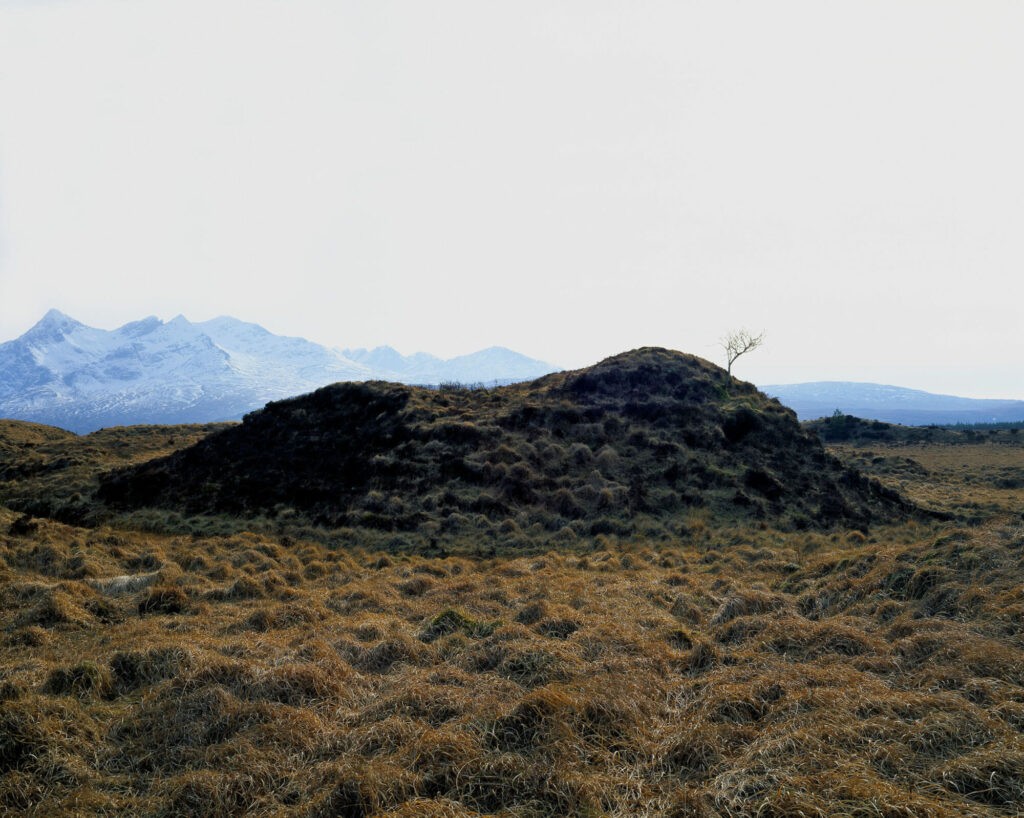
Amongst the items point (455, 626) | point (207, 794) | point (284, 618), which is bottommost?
point (284, 618)

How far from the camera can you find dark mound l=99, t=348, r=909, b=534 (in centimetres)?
2514

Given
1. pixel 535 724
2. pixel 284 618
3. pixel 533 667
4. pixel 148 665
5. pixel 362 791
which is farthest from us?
pixel 284 618

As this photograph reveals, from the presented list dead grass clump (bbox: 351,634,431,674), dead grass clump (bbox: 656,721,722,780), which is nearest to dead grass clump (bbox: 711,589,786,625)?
dead grass clump (bbox: 656,721,722,780)

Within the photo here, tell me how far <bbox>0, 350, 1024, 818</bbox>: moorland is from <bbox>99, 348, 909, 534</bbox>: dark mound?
406 millimetres

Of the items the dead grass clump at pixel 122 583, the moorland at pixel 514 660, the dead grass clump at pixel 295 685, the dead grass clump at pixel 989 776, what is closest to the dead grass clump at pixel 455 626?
the moorland at pixel 514 660

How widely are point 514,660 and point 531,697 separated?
68.1 inches

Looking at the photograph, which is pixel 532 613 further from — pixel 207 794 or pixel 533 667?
pixel 207 794

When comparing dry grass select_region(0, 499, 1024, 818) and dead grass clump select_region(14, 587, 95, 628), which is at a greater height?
dry grass select_region(0, 499, 1024, 818)

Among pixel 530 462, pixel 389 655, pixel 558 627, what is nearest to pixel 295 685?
pixel 389 655

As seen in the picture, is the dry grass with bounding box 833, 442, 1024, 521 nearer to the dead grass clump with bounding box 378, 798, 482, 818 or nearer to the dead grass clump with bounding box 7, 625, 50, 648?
the dead grass clump with bounding box 378, 798, 482, 818

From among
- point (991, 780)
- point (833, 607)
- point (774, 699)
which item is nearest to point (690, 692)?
point (774, 699)

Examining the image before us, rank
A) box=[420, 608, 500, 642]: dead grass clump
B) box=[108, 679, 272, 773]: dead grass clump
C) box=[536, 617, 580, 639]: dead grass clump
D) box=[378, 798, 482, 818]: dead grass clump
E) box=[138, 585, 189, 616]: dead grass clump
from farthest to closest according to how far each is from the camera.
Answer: box=[138, 585, 189, 616]: dead grass clump, box=[420, 608, 500, 642]: dead grass clump, box=[536, 617, 580, 639]: dead grass clump, box=[108, 679, 272, 773]: dead grass clump, box=[378, 798, 482, 818]: dead grass clump

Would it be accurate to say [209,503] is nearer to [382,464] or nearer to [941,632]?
[382,464]

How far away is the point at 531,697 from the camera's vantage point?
642 cm
